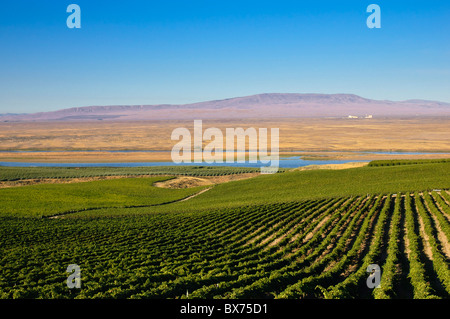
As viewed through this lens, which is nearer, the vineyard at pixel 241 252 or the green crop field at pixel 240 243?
the vineyard at pixel 241 252

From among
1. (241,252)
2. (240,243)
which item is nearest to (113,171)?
(240,243)

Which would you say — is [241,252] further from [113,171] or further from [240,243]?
[113,171]

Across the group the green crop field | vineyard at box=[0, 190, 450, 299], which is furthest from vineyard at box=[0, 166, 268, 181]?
vineyard at box=[0, 190, 450, 299]

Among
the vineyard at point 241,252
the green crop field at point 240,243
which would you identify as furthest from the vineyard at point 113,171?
the vineyard at point 241,252

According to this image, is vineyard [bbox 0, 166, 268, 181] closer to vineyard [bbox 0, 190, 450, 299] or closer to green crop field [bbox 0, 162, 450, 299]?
green crop field [bbox 0, 162, 450, 299]

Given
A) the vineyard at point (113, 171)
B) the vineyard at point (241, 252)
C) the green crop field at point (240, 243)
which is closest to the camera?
the vineyard at point (241, 252)

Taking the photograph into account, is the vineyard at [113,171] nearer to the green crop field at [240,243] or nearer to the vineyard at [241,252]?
the green crop field at [240,243]

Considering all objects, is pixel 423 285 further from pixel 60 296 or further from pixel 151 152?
pixel 151 152
